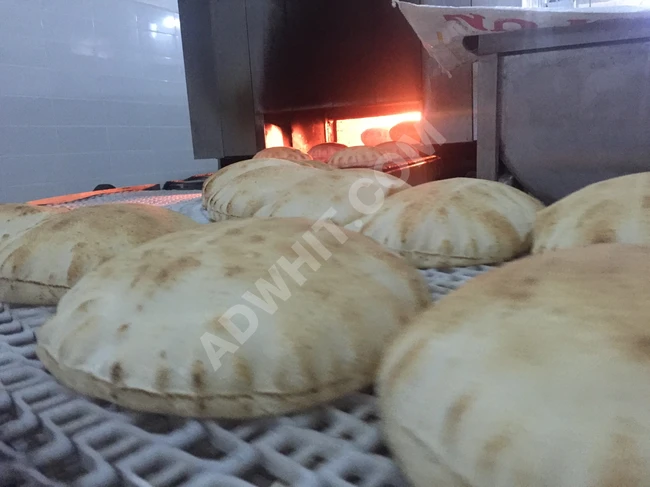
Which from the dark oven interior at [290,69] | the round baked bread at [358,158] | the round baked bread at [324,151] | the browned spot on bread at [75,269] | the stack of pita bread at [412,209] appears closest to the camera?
the browned spot on bread at [75,269]

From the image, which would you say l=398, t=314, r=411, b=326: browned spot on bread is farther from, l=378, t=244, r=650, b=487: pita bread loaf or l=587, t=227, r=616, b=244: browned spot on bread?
l=587, t=227, r=616, b=244: browned spot on bread

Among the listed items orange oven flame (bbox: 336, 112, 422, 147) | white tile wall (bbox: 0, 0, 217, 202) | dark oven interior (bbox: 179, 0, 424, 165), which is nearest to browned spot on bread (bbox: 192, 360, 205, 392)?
dark oven interior (bbox: 179, 0, 424, 165)

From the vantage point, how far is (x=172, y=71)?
12.4 ft

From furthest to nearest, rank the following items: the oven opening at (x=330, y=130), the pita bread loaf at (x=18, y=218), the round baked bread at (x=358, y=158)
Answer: the oven opening at (x=330, y=130) < the round baked bread at (x=358, y=158) < the pita bread loaf at (x=18, y=218)

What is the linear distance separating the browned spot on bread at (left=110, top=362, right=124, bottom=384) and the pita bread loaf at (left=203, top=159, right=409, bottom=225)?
0.57 m

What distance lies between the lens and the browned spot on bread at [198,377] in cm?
48

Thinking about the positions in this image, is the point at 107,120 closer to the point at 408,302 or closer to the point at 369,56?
the point at 369,56

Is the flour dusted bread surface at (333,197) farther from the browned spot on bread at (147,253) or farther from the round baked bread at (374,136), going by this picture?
the round baked bread at (374,136)

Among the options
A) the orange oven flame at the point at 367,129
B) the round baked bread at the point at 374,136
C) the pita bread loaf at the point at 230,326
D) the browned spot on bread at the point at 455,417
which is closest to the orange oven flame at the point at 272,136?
the orange oven flame at the point at 367,129

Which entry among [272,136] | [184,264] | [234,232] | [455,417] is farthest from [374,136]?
[455,417]

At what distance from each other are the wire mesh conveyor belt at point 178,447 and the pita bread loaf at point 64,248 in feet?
0.98

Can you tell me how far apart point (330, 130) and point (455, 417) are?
9.03 ft

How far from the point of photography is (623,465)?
283mm

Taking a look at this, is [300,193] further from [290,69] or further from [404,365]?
[290,69]
